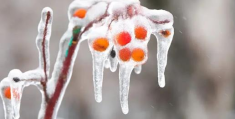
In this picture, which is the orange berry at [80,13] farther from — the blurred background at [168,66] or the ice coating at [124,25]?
the blurred background at [168,66]

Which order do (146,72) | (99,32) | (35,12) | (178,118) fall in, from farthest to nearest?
(35,12)
(146,72)
(178,118)
(99,32)

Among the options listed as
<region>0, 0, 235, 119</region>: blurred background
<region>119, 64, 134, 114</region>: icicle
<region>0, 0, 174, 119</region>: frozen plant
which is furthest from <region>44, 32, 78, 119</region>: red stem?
<region>0, 0, 235, 119</region>: blurred background

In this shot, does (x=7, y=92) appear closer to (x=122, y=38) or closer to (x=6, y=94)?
(x=6, y=94)

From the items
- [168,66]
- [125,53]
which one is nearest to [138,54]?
[125,53]

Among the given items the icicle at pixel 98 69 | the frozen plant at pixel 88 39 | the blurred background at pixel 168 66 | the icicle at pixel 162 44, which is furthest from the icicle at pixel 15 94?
the blurred background at pixel 168 66

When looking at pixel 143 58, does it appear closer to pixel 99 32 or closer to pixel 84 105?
pixel 99 32

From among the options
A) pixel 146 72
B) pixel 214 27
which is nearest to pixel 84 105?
pixel 146 72
